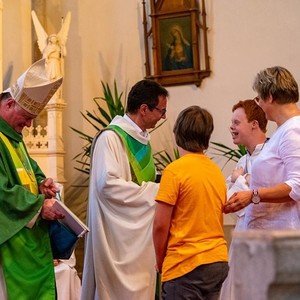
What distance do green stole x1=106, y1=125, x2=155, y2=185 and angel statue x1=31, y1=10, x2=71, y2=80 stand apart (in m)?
3.13

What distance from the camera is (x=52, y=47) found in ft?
23.3

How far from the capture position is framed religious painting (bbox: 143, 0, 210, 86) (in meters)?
7.56

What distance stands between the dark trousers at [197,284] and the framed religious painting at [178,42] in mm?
5014

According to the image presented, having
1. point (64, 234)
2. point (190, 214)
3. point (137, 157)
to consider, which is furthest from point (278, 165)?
point (137, 157)

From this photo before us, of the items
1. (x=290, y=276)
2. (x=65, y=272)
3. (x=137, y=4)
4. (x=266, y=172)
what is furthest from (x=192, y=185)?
(x=137, y=4)

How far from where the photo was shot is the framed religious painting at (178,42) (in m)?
7.56

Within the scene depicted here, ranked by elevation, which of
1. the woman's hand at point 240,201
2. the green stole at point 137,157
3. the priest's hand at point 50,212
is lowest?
the priest's hand at point 50,212

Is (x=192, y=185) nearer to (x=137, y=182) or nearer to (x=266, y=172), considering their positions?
(x=266, y=172)

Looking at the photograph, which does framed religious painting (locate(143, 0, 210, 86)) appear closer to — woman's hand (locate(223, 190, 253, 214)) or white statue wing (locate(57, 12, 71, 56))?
white statue wing (locate(57, 12, 71, 56))

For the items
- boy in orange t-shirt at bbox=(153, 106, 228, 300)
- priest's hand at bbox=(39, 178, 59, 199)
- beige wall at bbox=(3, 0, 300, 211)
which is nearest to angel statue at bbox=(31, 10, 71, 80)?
beige wall at bbox=(3, 0, 300, 211)

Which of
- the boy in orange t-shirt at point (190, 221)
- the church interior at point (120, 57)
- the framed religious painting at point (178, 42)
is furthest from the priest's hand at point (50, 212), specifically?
the framed religious painting at point (178, 42)

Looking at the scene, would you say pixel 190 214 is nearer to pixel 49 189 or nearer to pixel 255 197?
pixel 255 197

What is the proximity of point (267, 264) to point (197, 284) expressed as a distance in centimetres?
218

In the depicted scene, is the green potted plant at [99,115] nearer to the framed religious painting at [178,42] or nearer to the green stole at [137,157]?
the framed religious painting at [178,42]
